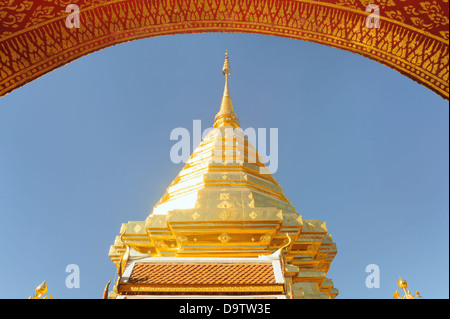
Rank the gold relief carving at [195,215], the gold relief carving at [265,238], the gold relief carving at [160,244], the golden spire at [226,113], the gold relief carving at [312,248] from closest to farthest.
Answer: the gold relief carving at [265,238] → the gold relief carving at [195,215] → the gold relief carving at [160,244] → the gold relief carving at [312,248] → the golden spire at [226,113]

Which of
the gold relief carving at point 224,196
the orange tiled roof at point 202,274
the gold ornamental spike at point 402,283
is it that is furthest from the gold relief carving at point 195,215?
the gold ornamental spike at point 402,283

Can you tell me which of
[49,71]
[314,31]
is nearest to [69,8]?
[49,71]

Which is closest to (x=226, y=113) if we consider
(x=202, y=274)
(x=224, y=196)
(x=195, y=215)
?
(x=224, y=196)

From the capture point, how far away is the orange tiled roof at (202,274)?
15.0ft

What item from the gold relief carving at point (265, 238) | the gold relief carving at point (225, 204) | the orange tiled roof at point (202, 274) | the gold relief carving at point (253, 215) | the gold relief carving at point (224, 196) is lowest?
the orange tiled roof at point (202, 274)

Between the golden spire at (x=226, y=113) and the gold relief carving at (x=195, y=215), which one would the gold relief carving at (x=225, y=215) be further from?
the golden spire at (x=226, y=113)

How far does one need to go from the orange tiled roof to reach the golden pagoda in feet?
0.04

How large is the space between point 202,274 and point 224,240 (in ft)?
7.91

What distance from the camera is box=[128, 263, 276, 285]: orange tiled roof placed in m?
4.56

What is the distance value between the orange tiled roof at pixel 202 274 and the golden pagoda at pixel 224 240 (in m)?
0.01

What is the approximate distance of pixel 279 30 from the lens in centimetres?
370

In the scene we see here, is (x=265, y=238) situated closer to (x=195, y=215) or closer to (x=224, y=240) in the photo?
(x=224, y=240)

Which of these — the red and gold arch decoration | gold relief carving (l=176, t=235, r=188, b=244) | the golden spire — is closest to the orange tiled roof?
gold relief carving (l=176, t=235, r=188, b=244)
